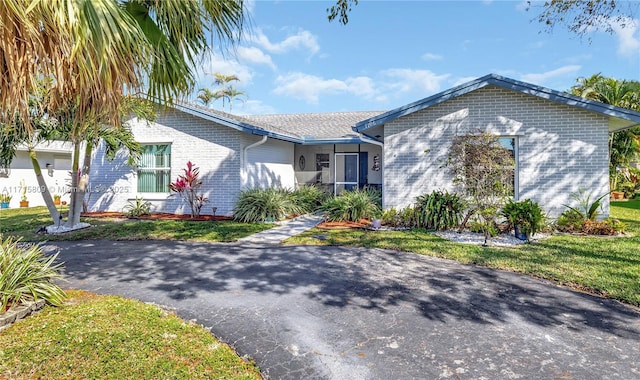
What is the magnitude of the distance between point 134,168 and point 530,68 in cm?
1548

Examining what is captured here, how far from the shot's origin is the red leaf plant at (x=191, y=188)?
12461 mm

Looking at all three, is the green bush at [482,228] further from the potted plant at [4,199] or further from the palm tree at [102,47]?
the potted plant at [4,199]

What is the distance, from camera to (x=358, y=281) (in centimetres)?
556

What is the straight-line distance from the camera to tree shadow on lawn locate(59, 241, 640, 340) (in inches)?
171

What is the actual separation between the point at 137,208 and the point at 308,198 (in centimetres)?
625

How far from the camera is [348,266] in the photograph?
→ 6.43 meters

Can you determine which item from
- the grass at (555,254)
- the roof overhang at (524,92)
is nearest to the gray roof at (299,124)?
the roof overhang at (524,92)

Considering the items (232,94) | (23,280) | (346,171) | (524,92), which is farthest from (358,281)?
(232,94)

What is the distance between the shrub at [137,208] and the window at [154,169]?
0.45m

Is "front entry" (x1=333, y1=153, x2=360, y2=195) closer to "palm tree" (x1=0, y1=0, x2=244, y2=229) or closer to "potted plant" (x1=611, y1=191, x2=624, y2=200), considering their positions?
"palm tree" (x1=0, y1=0, x2=244, y2=229)

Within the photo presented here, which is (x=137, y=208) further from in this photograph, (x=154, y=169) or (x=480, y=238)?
(x=480, y=238)

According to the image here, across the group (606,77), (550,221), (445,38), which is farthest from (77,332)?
(606,77)

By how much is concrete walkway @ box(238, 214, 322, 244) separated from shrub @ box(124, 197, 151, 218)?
5.25m

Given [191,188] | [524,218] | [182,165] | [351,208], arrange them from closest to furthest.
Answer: [524,218]
[351,208]
[191,188]
[182,165]
